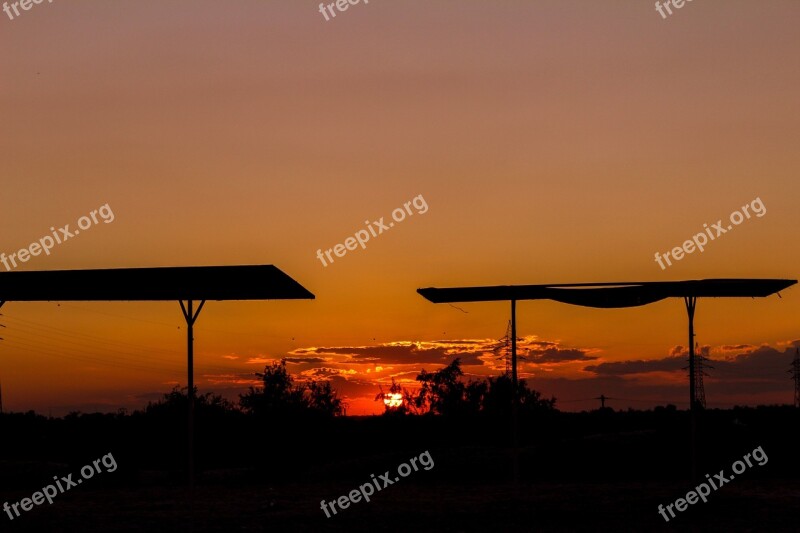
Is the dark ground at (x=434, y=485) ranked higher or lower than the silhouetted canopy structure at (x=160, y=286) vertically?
lower

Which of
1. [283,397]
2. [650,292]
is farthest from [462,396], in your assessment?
[650,292]

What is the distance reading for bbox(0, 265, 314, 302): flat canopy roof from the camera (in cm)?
1681

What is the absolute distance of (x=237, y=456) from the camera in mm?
40719

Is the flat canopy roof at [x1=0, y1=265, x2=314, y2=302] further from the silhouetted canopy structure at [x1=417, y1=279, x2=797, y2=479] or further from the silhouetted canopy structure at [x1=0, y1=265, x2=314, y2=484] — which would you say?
the silhouetted canopy structure at [x1=417, y1=279, x2=797, y2=479]

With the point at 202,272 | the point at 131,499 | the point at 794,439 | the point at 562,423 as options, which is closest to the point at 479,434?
the point at 562,423

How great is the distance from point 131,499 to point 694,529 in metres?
11.1

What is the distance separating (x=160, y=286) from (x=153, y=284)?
0.13 m

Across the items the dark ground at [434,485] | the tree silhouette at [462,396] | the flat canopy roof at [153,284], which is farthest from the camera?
the tree silhouette at [462,396]

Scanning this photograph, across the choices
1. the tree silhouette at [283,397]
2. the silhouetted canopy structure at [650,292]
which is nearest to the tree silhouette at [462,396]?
the tree silhouette at [283,397]

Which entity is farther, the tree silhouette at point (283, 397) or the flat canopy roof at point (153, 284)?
the tree silhouette at point (283, 397)

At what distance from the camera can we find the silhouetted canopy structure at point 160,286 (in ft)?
55.5

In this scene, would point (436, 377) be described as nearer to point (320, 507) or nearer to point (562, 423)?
point (562, 423)

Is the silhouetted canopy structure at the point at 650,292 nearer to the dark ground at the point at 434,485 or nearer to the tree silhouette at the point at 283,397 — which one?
the dark ground at the point at 434,485

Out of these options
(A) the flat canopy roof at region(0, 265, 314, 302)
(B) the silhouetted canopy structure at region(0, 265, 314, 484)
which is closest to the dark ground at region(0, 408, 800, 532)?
(B) the silhouetted canopy structure at region(0, 265, 314, 484)
